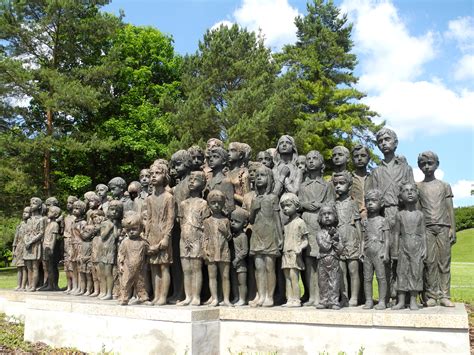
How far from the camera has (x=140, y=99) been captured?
3206cm

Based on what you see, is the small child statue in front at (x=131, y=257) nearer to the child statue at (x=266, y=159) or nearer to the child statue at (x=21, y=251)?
the child statue at (x=266, y=159)

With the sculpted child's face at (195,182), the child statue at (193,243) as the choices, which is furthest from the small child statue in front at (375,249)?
the sculpted child's face at (195,182)

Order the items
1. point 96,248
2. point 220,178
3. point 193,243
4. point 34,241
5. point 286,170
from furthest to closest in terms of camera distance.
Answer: point 34,241, point 96,248, point 286,170, point 220,178, point 193,243

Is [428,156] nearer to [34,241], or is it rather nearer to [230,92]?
[34,241]

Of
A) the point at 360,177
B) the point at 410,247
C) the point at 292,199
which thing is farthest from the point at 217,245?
the point at 410,247

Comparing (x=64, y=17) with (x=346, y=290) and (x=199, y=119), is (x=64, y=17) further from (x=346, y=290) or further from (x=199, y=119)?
(x=346, y=290)

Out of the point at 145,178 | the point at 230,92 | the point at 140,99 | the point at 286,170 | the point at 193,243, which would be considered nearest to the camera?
the point at 193,243

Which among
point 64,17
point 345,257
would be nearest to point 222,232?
point 345,257

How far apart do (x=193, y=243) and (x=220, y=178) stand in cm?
125

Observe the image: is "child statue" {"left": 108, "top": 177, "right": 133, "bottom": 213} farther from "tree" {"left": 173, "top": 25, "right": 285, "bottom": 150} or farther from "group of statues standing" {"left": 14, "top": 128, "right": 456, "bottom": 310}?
"tree" {"left": 173, "top": 25, "right": 285, "bottom": 150}

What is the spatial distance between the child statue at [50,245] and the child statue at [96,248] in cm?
168

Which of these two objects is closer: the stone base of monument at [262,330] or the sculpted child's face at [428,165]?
the stone base of monument at [262,330]

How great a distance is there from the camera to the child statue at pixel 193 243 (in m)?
8.30

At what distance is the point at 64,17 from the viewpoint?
88.7 feet
